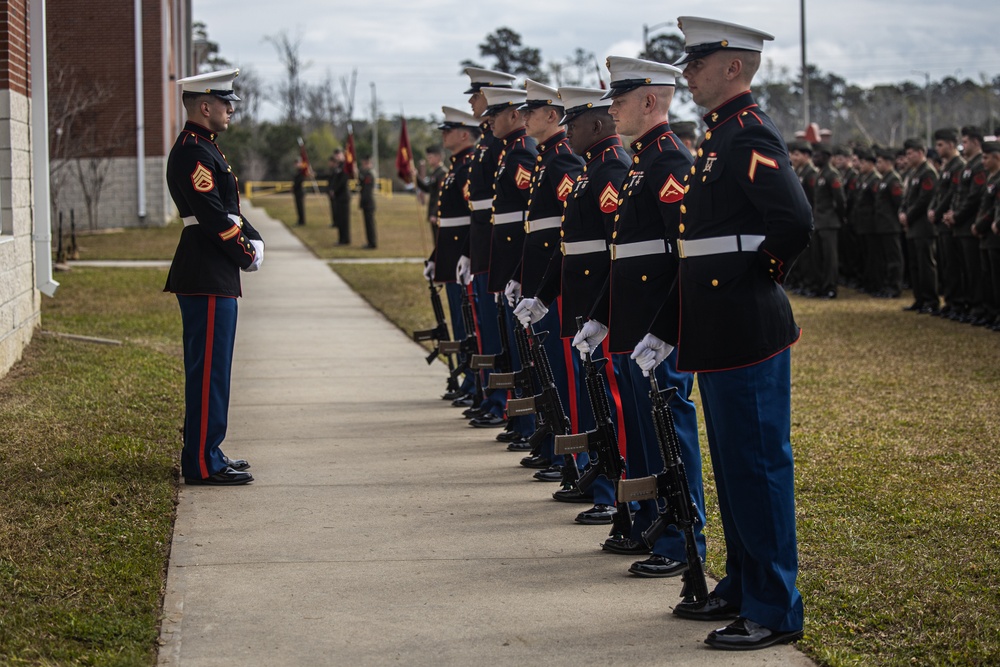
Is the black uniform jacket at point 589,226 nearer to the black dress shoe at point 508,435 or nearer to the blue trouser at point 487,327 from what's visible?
the black dress shoe at point 508,435

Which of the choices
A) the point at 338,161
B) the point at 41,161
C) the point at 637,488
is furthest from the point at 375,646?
the point at 338,161

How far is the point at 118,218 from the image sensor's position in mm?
35062

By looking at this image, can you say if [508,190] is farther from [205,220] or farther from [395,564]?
[395,564]

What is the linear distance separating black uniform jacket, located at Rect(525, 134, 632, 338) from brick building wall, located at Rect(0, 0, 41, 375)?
18.7 ft

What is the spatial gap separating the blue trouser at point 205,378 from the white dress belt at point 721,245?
3.25 m

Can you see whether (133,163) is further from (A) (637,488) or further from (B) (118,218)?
(A) (637,488)

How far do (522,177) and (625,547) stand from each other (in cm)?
278

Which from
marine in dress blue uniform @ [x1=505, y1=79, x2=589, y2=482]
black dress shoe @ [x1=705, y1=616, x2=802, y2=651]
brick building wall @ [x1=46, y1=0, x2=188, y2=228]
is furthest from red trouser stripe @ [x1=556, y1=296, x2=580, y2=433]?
brick building wall @ [x1=46, y1=0, x2=188, y2=228]

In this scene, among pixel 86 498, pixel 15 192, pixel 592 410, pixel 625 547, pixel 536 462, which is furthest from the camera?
pixel 15 192

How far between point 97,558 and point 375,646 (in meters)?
1.56

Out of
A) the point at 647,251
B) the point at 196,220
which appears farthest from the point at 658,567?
the point at 196,220

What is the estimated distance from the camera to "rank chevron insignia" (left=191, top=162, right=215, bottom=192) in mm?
6824

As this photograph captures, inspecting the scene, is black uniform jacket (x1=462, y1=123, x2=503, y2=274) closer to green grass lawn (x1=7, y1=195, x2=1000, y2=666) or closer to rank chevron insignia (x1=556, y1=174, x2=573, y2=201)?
rank chevron insignia (x1=556, y1=174, x2=573, y2=201)

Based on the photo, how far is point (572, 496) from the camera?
21.7 feet
